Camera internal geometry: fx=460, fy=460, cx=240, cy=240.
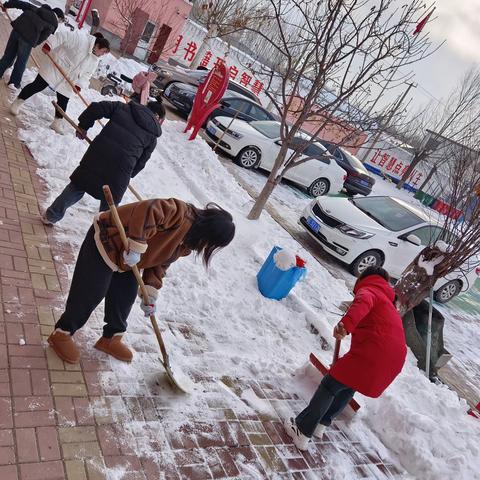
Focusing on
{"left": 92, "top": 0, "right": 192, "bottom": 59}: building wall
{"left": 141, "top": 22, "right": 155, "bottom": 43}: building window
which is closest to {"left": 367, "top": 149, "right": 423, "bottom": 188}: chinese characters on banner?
{"left": 92, "top": 0, "right": 192, "bottom": 59}: building wall

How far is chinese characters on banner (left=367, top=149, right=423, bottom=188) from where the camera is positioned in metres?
32.7

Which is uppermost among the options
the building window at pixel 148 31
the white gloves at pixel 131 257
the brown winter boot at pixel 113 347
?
the building window at pixel 148 31

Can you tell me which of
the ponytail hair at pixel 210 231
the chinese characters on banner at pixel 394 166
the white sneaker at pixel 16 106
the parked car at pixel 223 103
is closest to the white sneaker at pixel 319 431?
the ponytail hair at pixel 210 231

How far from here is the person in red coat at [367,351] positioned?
3.42 m

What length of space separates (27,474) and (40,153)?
4346 mm

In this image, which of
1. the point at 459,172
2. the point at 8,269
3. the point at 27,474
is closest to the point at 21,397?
the point at 27,474

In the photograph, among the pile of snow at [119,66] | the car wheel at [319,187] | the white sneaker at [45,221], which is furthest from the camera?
the pile of snow at [119,66]

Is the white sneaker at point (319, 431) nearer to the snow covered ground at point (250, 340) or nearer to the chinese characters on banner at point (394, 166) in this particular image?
the snow covered ground at point (250, 340)

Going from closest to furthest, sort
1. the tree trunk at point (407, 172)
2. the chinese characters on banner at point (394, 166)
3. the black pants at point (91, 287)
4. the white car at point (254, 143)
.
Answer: the black pants at point (91, 287)
the white car at point (254, 143)
the tree trunk at point (407, 172)
the chinese characters on banner at point (394, 166)

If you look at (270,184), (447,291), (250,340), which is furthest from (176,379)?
(447,291)

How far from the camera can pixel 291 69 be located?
6996 mm

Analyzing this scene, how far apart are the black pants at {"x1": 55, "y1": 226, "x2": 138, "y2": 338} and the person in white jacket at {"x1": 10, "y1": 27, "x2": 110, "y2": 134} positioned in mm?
4194

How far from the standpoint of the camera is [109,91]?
10.1 meters

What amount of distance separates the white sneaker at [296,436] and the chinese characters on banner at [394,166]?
1220 inches
